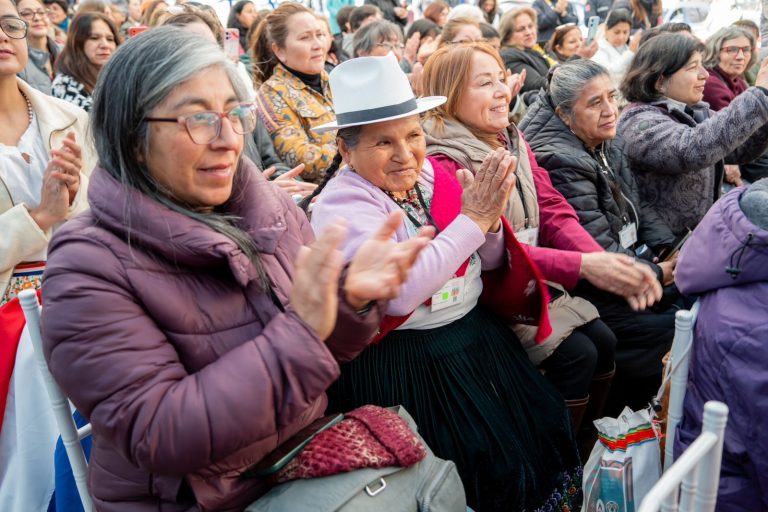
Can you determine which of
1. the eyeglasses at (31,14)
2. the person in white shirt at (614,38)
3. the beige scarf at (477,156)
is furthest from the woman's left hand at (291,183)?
the person in white shirt at (614,38)

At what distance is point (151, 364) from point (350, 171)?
3.62 feet

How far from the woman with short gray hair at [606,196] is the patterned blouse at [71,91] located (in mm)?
2350

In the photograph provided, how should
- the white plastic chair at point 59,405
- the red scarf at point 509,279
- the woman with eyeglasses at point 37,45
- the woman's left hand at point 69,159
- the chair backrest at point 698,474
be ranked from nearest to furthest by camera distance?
the chair backrest at point 698,474 → the white plastic chair at point 59,405 → the woman's left hand at point 69,159 → the red scarf at point 509,279 → the woman with eyeglasses at point 37,45

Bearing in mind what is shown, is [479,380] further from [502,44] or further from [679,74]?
[502,44]

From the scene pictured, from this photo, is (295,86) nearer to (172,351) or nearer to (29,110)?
(29,110)

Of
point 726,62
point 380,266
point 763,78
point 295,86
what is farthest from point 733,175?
point 380,266

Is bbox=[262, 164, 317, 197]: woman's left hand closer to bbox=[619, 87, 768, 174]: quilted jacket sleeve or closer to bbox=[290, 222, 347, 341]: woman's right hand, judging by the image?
bbox=[290, 222, 347, 341]: woman's right hand

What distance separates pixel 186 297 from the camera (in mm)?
1398

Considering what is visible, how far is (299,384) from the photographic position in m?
1.29

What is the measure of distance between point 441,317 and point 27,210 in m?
1.44

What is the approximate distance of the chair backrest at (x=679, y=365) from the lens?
1914 millimetres

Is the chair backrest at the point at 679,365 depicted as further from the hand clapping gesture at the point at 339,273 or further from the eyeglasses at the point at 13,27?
the eyeglasses at the point at 13,27

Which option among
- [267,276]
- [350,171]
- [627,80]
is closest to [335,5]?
[627,80]

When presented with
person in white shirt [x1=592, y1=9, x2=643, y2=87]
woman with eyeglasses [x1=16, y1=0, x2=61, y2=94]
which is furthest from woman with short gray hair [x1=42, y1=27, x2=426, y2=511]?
person in white shirt [x1=592, y1=9, x2=643, y2=87]
